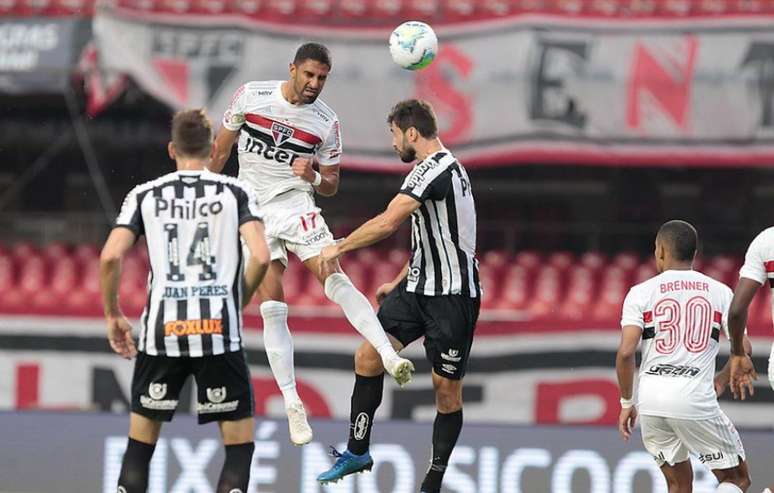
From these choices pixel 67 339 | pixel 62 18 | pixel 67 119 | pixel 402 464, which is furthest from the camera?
pixel 67 119

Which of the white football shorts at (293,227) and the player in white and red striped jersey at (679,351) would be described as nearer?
the player in white and red striped jersey at (679,351)

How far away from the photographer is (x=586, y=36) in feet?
39.4

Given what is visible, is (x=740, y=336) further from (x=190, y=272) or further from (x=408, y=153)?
(x=190, y=272)

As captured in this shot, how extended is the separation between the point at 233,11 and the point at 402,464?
15.3ft

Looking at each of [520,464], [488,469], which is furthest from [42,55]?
[520,464]

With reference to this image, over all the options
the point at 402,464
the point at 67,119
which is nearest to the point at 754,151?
the point at 402,464

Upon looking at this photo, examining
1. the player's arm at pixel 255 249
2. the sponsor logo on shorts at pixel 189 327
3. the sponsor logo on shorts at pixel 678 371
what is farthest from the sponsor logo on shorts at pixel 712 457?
the sponsor logo on shorts at pixel 189 327

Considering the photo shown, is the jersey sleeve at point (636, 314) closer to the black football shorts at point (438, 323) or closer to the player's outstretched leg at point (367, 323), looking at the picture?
the black football shorts at point (438, 323)

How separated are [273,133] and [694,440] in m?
2.44

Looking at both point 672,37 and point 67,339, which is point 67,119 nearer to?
point 67,339

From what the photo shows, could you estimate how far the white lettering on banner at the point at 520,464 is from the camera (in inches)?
375

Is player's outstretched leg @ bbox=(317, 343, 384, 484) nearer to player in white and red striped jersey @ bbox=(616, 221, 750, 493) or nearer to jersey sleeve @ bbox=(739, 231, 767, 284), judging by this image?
player in white and red striped jersey @ bbox=(616, 221, 750, 493)

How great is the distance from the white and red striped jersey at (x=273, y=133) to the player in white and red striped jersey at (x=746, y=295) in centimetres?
212

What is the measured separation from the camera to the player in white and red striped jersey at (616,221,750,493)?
6742 mm
